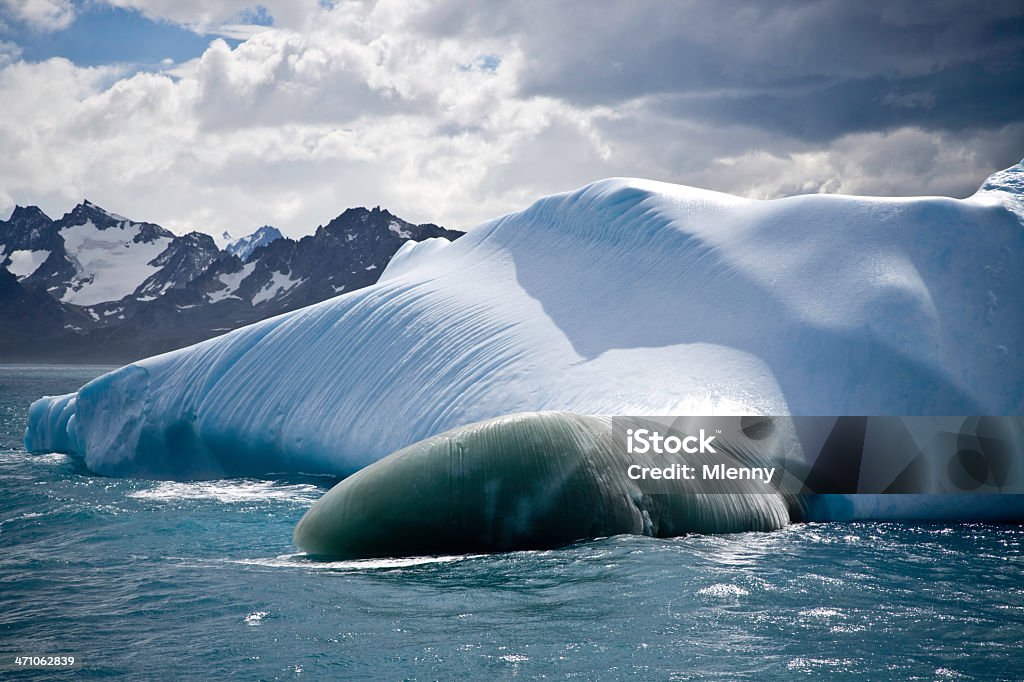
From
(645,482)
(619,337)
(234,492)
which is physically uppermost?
(619,337)

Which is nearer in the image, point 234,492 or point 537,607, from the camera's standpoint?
A: point 537,607

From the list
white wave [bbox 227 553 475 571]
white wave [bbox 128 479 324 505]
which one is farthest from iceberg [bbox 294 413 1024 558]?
white wave [bbox 128 479 324 505]

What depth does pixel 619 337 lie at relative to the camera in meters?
13.8

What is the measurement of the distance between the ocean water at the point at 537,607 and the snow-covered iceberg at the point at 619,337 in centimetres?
218

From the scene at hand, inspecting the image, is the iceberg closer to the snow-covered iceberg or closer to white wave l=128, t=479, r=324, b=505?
the snow-covered iceberg

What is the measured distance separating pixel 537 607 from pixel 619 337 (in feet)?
23.9

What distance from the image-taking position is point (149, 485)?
49.9 feet

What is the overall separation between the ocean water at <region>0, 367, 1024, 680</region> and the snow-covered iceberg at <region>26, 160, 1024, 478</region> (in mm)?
2179

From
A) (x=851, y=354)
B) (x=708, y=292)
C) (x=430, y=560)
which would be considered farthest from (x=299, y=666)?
(x=708, y=292)

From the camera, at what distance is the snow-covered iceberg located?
11.6m

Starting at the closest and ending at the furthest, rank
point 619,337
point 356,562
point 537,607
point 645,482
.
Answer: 1. point 537,607
2. point 356,562
3. point 645,482
4. point 619,337

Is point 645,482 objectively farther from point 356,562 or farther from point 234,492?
point 234,492

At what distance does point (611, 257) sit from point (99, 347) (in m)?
195

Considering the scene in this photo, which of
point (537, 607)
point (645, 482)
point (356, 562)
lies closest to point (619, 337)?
point (645, 482)
